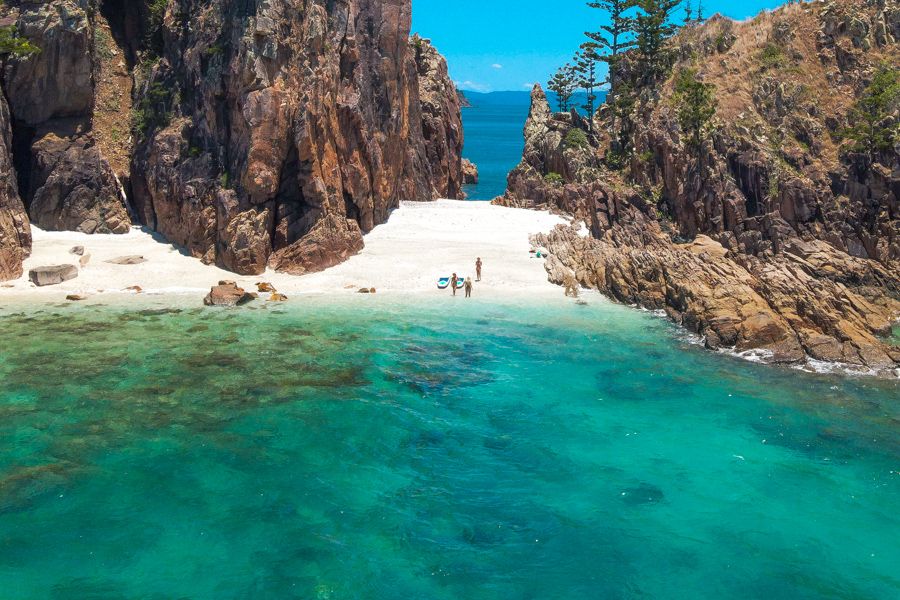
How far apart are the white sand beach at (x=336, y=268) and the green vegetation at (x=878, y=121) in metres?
21.1

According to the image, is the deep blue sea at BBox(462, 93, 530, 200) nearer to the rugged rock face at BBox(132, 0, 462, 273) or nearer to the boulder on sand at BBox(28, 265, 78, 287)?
the rugged rock face at BBox(132, 0, 462, 273)

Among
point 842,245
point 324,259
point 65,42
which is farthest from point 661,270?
point 65,42

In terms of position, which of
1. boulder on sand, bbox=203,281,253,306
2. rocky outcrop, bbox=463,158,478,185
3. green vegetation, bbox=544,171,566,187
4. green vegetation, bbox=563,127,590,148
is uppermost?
green vegetation, bbox=563,127,590,148

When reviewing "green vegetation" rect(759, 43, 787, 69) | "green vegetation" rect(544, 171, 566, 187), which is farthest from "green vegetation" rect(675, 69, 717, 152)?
"green vegetation" rect(544, 171, 566, 187)

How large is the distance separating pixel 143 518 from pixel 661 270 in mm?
27433

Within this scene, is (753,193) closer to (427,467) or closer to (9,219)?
(427,467)

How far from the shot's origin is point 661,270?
123 feet

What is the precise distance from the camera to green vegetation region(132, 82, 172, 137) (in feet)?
143

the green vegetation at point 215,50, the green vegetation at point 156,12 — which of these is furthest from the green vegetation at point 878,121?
the green vegetation at point 156,12

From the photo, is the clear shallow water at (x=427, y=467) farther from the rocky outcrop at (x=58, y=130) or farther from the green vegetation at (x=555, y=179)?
the green vegetation at (x=555, y=179)

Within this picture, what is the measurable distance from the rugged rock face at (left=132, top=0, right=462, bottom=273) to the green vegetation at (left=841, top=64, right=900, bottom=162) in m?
29.9

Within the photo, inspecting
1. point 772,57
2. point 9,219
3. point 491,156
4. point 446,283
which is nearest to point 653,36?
point 772,57

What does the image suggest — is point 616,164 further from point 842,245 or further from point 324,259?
point 324,259

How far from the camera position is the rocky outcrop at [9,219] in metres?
37.0
